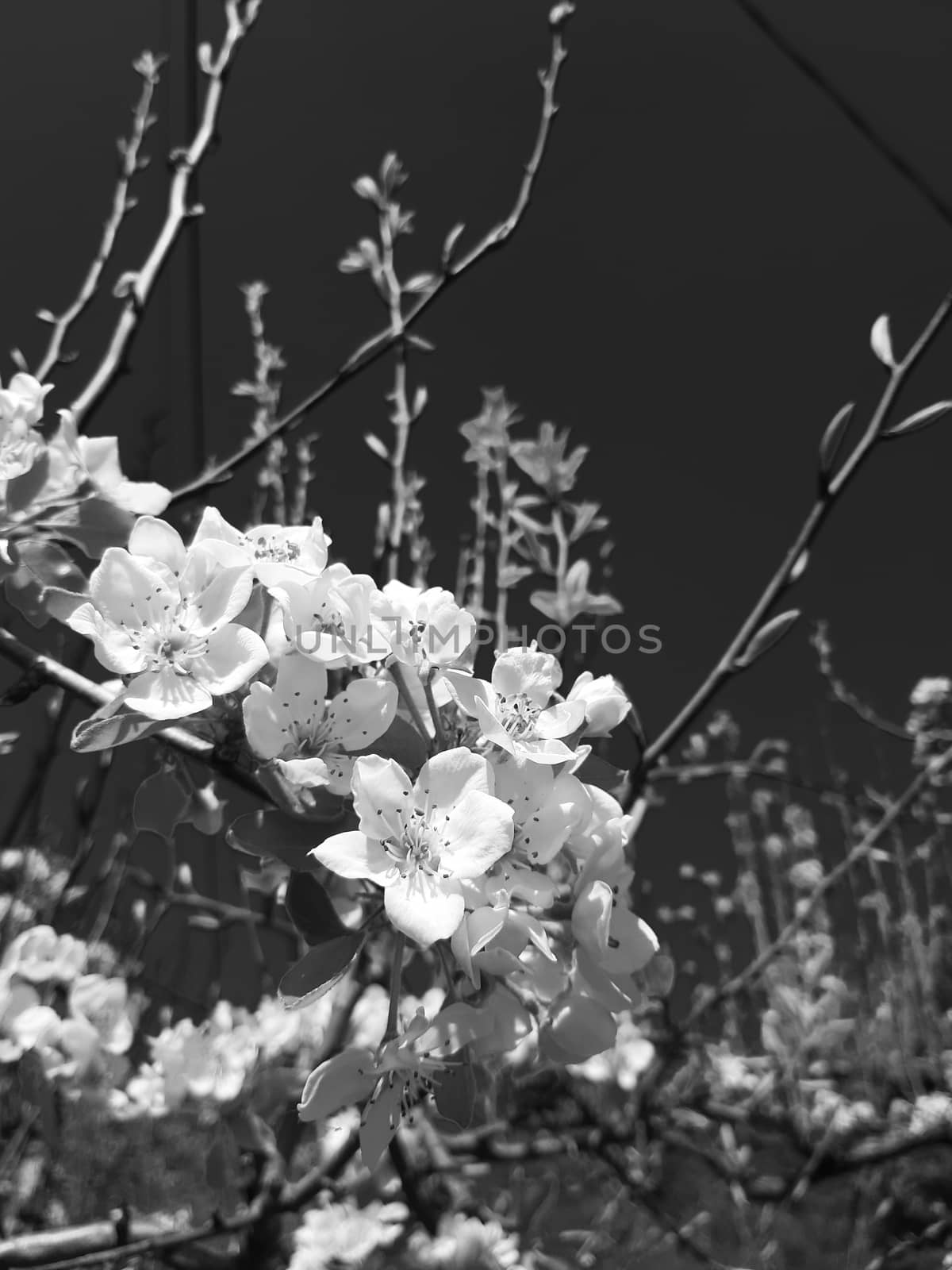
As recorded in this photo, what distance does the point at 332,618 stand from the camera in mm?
704

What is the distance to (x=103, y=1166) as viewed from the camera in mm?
3275

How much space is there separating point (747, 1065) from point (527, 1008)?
2928 millimetres

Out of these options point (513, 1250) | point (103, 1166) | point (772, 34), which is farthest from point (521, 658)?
point (103, 1166)

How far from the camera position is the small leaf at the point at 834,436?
2.93 ft

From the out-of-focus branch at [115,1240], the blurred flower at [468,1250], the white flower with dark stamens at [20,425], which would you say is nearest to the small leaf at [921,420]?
the white flower with dark stamens at [20,425]

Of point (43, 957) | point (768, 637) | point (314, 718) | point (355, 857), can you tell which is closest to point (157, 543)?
point (314, 718)

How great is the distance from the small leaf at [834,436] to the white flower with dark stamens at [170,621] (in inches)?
21.6

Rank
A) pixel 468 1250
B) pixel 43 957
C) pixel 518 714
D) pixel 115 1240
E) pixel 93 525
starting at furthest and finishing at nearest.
A: pixel 468 1250 < pixel 43 957 < pixel 115 1240 < pixel 93 525 < pixel 518 714

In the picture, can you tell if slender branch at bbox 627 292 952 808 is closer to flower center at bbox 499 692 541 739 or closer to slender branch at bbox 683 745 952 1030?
flower center at bbox 499 692 541 739

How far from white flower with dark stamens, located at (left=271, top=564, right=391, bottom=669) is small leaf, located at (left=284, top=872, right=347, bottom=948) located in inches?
6.1

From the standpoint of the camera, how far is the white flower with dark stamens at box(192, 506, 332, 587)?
2.34 ft

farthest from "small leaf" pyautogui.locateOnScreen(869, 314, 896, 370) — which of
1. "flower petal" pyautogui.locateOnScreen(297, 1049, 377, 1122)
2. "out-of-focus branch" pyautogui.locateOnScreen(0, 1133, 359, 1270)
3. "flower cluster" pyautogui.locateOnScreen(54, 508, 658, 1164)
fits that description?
"out-of-focus branch" pyautogui.locateOnScreen(0, 1133, 359, 1270)

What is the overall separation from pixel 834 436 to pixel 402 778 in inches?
21.0

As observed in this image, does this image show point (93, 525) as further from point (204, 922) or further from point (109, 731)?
point (204, 922)
